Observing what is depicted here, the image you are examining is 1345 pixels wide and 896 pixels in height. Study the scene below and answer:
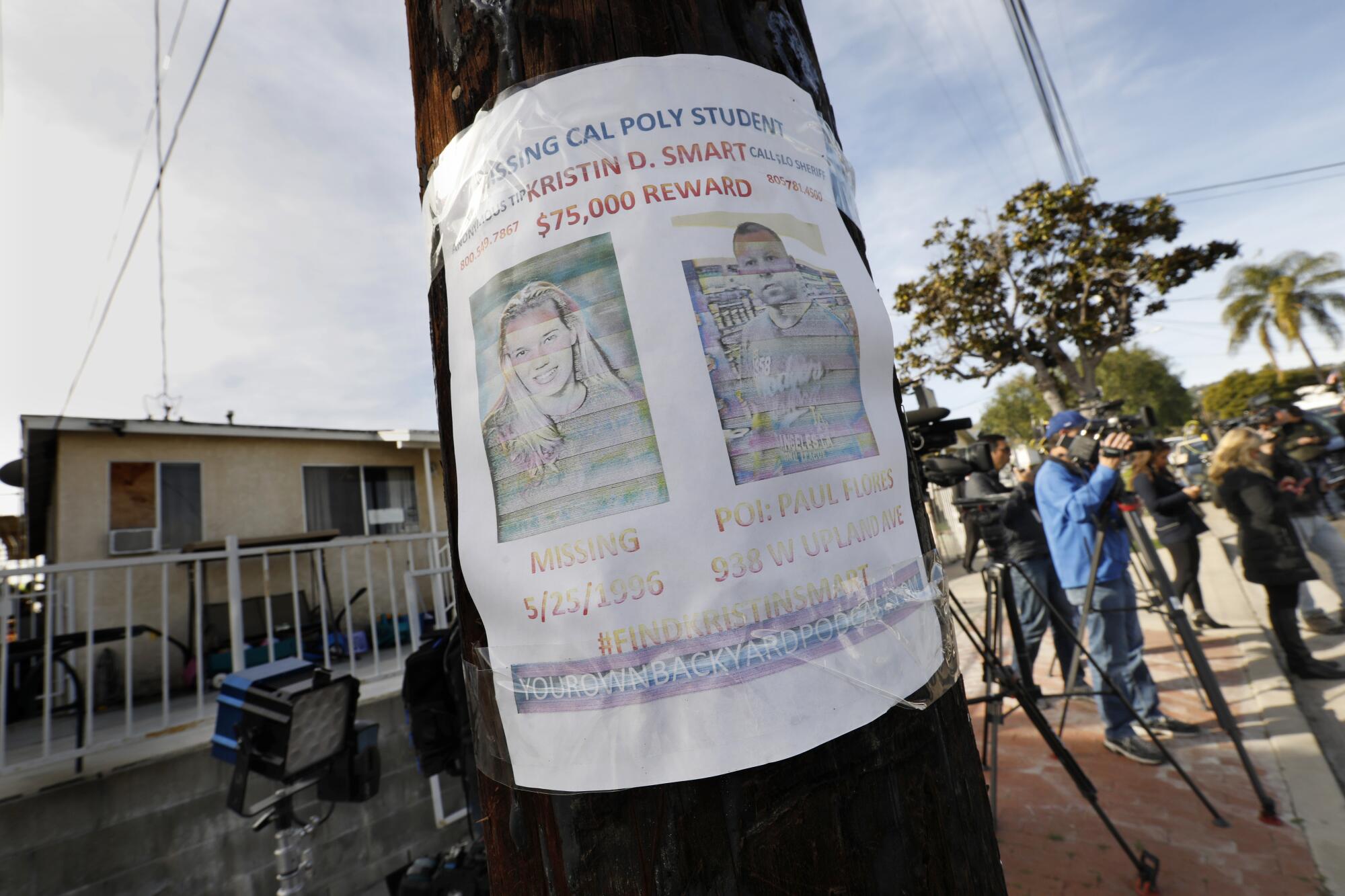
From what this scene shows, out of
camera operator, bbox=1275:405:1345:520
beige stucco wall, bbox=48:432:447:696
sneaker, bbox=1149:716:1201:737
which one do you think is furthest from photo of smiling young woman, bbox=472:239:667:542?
beige stucco wall, bbox=48:432:447:696

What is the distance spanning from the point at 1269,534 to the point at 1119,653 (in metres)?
2.14

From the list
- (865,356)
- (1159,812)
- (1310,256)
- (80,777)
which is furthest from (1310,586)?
(1310,256)

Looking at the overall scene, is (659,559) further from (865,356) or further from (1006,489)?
(1006,489)

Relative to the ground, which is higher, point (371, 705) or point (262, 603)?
point (262, 603)

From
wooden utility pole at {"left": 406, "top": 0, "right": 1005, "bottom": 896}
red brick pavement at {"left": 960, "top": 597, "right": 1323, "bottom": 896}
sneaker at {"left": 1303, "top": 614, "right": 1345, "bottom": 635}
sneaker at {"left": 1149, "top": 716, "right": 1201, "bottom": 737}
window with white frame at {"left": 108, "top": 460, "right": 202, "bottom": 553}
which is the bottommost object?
red brick pavement at {"left": 960, "top": 597, "right": 1323, "bottom": 896}

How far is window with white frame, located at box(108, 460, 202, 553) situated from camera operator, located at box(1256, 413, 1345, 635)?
1321 centimetres

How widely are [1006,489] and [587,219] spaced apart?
19.1 feet

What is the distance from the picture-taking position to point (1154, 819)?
323 cm

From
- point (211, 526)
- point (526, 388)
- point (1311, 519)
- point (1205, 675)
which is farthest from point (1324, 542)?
point (211, 526)

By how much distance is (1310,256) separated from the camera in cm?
3447

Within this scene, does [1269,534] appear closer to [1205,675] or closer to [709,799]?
[1205,675]

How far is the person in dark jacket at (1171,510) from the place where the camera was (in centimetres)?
560

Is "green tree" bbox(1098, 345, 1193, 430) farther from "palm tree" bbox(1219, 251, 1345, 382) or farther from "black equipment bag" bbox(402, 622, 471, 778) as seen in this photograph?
"black equipment bag" bbox(402, 622, 471, 778)

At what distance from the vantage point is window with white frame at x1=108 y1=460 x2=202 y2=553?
8.83m
